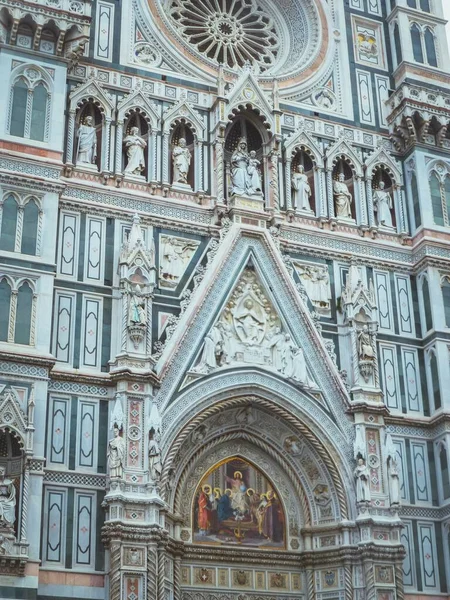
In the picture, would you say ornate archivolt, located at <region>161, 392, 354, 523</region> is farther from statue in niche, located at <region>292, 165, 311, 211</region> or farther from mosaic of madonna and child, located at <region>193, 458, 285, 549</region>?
statue in niche, located at <region>292, 165, 311, 211</region>

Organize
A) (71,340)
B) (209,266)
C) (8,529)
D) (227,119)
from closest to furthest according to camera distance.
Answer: (8,529) → (71,340) → (209,266) → (227,119)

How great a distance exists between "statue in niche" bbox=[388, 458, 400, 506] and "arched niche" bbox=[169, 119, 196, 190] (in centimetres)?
655

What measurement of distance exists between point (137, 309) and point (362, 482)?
16.2ft

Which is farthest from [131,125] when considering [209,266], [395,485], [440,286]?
[395,485]

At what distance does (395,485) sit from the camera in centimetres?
1930

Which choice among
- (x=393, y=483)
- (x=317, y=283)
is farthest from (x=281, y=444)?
(x=317, y=283)

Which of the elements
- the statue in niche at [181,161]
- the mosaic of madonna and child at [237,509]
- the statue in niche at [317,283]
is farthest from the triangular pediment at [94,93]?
the mosaic of madonna and child at [237,509]

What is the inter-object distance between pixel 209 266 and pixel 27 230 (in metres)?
Answer: 3.43

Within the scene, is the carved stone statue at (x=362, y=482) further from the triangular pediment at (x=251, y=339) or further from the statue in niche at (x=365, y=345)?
the statue in niche at (x=365, y=345)

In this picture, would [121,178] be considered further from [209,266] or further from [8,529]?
[8,529]

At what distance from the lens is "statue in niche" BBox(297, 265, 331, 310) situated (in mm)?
21167

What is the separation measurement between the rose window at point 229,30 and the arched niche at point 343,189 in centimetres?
279

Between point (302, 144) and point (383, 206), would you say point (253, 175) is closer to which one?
point (302, 144)

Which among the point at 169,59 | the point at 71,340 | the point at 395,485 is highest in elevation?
the point at 169,59
